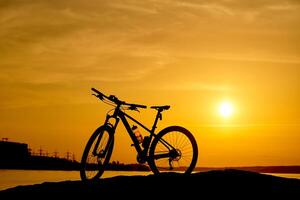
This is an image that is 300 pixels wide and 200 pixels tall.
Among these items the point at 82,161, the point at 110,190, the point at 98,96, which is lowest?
the point at 110,190

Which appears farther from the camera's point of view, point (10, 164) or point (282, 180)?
point (10, 164)

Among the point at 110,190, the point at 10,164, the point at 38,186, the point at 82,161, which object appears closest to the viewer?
the point at 110,190

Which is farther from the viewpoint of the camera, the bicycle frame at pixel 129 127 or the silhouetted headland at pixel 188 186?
A: the bicycle frame at pixel 129 127

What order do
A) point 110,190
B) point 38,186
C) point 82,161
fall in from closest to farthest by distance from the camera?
point 110,190 < point 38,186 < point 82,161

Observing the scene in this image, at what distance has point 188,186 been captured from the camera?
7.68 m

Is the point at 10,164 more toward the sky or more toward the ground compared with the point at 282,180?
more toward the sky

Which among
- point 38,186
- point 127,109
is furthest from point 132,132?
point 38,186

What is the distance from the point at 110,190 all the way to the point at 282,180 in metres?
3.04

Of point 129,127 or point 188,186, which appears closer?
point 188,186

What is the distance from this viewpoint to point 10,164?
178 meters

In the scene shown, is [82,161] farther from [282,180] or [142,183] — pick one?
[282,180]

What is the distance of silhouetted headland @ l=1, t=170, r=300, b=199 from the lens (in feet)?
24.5

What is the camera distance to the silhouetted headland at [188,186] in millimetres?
7477

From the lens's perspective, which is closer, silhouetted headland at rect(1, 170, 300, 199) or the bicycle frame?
silhouetted headland at rect(1, 170, 300, 199)
